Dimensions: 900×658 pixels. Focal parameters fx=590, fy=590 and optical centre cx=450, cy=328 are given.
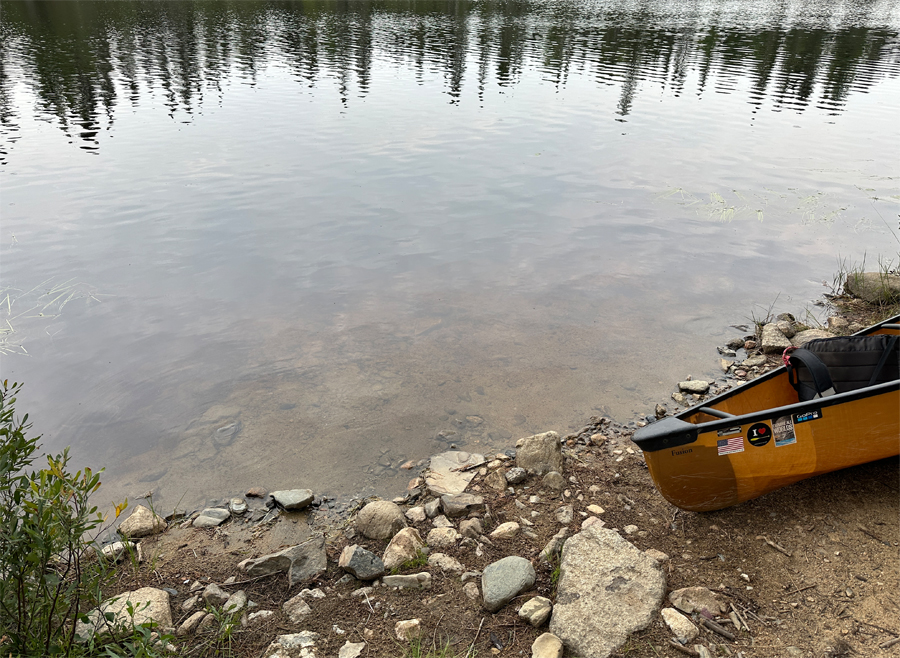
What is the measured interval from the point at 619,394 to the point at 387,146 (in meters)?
12.1

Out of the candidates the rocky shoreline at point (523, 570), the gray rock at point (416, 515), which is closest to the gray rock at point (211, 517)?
the rocky shoreline at point (523, 570)

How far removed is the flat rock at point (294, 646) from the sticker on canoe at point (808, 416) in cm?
370

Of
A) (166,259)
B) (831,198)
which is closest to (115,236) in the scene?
(166,259)

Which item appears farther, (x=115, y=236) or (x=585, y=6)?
(x=585, y=6)

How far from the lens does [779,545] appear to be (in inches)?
165

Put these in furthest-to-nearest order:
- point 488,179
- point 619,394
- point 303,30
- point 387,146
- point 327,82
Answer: point 303,30 → point 327,82 → point 387,146 → point 488,179 → point 619,394

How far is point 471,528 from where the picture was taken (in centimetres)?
471

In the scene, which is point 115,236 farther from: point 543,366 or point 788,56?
point 788,56

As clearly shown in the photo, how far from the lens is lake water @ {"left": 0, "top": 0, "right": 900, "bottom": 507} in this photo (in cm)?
667

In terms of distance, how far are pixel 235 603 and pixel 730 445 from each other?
12.2 feet

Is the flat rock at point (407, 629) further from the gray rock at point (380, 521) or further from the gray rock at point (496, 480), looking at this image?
the gray rock at point (496, 480)

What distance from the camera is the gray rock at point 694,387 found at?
693 centimetres

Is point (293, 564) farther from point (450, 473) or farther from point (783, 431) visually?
point (783, 431)

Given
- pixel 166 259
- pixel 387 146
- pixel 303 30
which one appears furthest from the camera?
pixel 303 30
